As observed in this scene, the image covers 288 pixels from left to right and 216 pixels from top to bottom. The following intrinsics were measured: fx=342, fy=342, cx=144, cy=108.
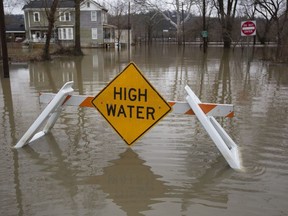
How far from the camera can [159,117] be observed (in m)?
4.75

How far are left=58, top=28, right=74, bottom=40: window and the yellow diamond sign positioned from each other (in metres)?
49.3

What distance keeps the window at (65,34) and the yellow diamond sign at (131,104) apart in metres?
49.3

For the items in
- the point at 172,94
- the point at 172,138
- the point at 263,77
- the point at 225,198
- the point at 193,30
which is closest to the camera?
the point at 225,198

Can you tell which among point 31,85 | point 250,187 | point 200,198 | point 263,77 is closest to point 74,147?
point 200,198

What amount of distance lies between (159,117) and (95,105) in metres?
0.99

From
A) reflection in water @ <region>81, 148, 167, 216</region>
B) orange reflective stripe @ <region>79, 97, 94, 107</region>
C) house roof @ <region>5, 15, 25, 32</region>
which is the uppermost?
house roof @ <region>5, 15, 25, 32</region>

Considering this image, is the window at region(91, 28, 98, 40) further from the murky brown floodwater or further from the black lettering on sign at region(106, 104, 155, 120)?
the black lettering on sign at region(106, 104, 155, 120)

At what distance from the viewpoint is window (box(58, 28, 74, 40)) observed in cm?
5194

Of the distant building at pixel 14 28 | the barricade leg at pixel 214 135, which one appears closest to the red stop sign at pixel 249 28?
the barricade leg at pixel 214 135

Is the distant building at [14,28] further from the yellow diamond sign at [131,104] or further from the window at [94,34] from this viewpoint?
the yellow diamond sign at [131,104]

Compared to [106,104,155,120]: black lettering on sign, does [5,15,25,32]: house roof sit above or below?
above

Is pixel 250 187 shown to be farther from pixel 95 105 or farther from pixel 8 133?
pixel 8 133

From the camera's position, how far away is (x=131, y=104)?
4863mm

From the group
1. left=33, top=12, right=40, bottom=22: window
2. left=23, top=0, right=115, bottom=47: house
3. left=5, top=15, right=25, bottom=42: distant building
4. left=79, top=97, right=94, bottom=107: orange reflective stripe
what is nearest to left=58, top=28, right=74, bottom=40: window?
left=23, top=0, right=115, bottom=47: house
